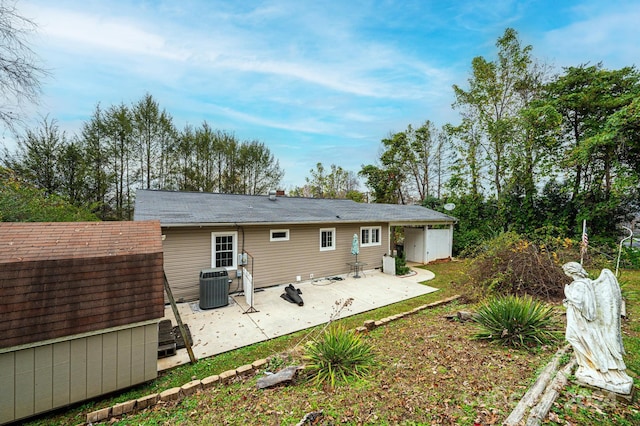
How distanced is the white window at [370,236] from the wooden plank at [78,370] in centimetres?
952

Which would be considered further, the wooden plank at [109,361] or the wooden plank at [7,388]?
the wooden plank at [109,361]

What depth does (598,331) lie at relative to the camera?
9.36ft

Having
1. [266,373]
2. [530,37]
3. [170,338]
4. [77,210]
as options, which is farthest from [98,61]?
[530,37]

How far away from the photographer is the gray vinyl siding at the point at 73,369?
307cm

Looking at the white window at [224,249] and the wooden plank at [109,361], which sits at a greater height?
the white window at [224,249]

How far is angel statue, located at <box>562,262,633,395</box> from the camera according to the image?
9.10 ft

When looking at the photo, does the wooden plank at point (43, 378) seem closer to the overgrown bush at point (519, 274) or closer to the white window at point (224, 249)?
the white window at point (224, 249)

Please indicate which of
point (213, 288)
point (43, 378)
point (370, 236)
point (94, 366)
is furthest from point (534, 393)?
point (370, 236)

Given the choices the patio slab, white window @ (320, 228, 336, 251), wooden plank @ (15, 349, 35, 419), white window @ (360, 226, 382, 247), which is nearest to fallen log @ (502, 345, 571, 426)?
the patio slab

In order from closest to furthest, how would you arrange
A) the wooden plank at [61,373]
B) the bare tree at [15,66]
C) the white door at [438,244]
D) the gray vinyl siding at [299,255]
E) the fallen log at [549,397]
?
the fallen log at [549,397]
the wooden plank at [61,373]
the bare tree at [15,66]
the gray vinyl siding at [299,255]
the white door at [438,244]

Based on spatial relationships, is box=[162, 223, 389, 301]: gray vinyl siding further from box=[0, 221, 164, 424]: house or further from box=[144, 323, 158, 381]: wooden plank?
box=[144, 323, 158, 381]: wooden plank

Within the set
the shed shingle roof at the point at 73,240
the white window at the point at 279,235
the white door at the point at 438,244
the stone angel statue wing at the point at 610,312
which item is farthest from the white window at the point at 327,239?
the stone angel statue wing at the point at 610,312

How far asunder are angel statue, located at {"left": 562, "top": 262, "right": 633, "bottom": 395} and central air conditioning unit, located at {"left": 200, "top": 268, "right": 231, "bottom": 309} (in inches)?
277

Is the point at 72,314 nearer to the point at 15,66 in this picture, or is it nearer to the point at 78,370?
the point at 78,370
